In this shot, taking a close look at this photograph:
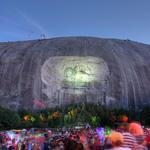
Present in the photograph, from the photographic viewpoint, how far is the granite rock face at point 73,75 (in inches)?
2014

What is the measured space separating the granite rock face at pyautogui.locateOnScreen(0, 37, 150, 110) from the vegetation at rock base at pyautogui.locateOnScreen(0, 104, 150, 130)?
Result: 3.21 metres

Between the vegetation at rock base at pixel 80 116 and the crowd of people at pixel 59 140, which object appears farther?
the vegetation at rock base at pixel 80 116

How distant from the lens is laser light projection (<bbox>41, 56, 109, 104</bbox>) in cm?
5228

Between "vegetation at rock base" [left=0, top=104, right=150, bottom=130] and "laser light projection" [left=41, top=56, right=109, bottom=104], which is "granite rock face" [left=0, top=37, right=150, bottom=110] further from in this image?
"vegetation at rock base" [left=0, top=104, right=150, bottom=130]

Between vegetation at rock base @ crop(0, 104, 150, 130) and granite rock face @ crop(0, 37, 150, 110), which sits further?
granite rock face @ crop(0, 37, 150, 110)

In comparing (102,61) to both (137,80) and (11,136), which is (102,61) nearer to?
(137,80)

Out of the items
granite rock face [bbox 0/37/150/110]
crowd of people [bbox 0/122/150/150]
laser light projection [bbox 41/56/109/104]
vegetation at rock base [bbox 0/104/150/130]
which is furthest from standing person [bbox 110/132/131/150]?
laser light projection [bbox 41/56/109/104]

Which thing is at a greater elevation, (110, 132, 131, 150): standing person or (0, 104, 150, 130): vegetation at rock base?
(0, 104, 150, 130): vegetation at rock base

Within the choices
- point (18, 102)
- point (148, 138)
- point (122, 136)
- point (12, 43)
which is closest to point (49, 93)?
point (18, 102)

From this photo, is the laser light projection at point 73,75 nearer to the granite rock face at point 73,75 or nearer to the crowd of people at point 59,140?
the granite rock face at point 73,75

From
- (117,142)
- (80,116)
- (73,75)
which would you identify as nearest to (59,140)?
(117,142)

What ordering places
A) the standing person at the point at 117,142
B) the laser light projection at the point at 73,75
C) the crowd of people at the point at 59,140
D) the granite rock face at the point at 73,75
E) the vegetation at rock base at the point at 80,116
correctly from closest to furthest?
1. the standing person at the point at 117,142
2. the crowd of people at the point at 59,140
3. the vegetation at rock base at the point at 80,116
4. the granite rock face at the point at 73,75
5. the laser light projection at the point at 73,75

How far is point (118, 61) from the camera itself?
53.7m

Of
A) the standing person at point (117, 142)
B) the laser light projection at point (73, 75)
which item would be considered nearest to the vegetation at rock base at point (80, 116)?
the laser light projection at point (73, 75)
